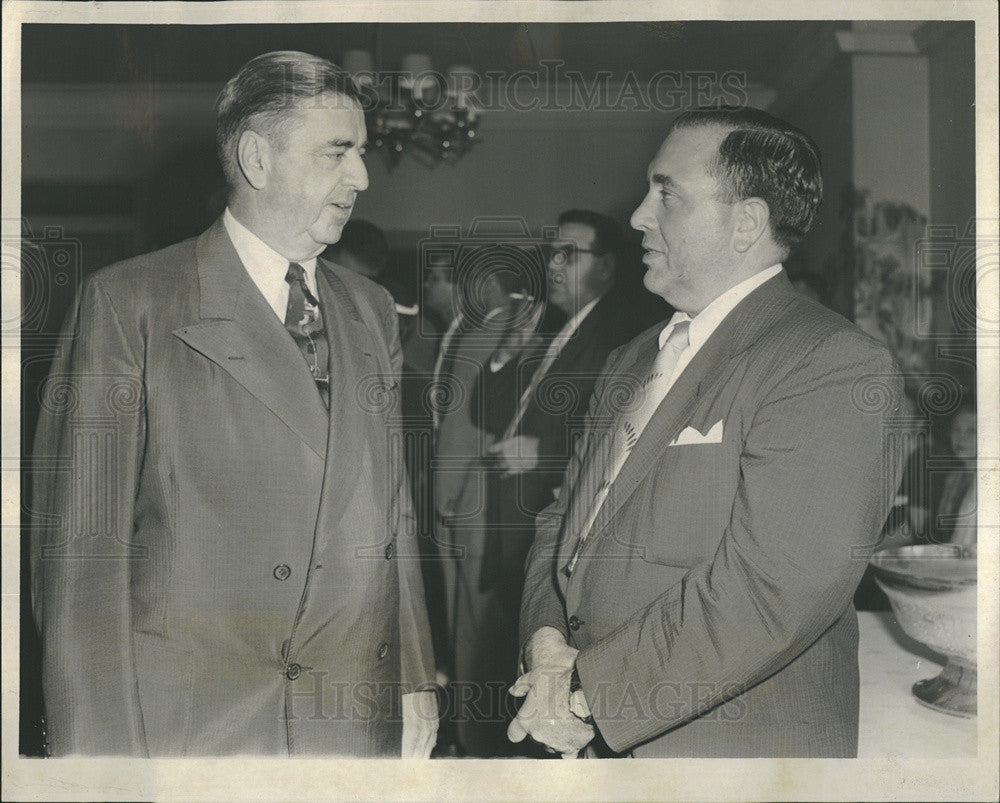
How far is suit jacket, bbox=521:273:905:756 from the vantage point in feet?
4.91

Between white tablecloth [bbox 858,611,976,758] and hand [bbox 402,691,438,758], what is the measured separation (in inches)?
30.4

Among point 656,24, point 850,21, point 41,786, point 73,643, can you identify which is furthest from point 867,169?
point 41,786

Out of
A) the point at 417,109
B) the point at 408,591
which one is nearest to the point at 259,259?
the point at 417,109

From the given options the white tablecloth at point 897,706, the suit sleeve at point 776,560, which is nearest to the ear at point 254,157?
the suit sleeve at point 776,560

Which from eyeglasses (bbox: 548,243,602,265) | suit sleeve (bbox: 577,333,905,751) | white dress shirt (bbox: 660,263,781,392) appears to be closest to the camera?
suit sleeve (bbox: 577,333,905,751)

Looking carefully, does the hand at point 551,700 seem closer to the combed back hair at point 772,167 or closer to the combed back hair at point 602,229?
the combed back hair at point 602,229

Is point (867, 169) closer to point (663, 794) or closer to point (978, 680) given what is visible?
point (978, 680)

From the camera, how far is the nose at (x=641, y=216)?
166 cm

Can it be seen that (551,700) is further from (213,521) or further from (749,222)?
(749,222)

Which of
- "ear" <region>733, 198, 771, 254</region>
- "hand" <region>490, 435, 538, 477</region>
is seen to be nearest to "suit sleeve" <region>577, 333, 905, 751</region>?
"ear" <region>733, 198, 771, 254</region>

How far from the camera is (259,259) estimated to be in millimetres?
1644

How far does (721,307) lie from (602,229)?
0.26 m

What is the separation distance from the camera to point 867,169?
170 cm

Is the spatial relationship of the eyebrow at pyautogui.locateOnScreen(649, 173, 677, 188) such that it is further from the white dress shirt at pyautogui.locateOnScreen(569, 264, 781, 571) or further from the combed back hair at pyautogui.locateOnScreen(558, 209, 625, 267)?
the white dress shirt at pyautogui.locateOnScreen(569, 264, 781, 571)
